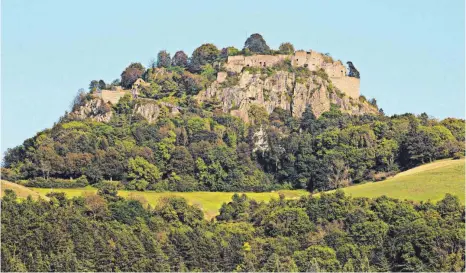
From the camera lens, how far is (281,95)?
446 feet

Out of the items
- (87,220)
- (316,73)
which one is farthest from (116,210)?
(316,73)

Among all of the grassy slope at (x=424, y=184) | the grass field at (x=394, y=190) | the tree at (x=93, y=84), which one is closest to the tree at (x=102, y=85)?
the tree at (x=93, y=84)

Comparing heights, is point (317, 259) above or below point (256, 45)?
below

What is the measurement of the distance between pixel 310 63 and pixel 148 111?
79.5ft

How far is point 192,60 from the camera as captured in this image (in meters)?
149

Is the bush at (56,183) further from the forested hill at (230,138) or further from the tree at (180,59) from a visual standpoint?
the tree at (180,59)

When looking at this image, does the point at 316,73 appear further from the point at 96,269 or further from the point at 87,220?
the point at 96,269

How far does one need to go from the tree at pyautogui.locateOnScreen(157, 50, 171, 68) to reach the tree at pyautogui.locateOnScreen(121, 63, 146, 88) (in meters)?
3.08

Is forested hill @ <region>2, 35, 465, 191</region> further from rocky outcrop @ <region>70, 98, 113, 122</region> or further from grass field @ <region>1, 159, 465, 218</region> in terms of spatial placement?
grass field @ <region>1, 159, 465, 218</region>

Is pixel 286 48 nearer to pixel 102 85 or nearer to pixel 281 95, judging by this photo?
pixel 281 95

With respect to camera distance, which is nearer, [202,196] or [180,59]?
[202,196]

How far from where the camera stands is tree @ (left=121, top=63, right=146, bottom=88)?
144 metres

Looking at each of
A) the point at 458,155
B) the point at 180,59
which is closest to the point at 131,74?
the point at 180,59

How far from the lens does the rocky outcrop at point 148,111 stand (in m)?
128
